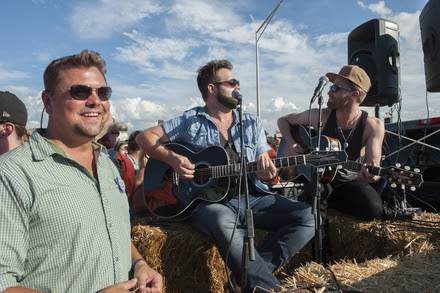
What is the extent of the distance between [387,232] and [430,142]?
7.53 feet

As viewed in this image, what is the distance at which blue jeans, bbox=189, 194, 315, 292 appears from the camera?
244cm

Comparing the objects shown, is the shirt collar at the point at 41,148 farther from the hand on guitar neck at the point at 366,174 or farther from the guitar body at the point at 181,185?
the hand on guitar neck at the point at 366,174

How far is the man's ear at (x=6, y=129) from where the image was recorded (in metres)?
2.70

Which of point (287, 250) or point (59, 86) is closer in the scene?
point (59, 86)

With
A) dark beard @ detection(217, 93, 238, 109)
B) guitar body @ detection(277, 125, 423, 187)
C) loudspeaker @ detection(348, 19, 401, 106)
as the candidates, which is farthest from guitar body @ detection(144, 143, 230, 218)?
loudspeaker @ detection(348, 19, 401, 106)

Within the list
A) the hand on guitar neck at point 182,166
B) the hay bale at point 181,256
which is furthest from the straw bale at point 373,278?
the hand on guitar neck at point 182,166

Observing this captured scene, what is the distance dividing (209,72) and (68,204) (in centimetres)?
252

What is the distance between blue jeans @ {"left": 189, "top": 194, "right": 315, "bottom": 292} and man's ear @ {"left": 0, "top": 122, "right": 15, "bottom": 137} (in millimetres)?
1792

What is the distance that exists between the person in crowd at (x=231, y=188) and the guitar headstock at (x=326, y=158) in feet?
1.33

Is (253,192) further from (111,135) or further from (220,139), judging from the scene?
(111,135)

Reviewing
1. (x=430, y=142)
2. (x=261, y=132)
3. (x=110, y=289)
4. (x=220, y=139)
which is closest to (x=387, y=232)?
(x=261, y=132)

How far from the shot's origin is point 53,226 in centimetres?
132

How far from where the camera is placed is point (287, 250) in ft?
9.15

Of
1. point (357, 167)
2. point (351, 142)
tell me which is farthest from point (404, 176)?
point (351, 142)
